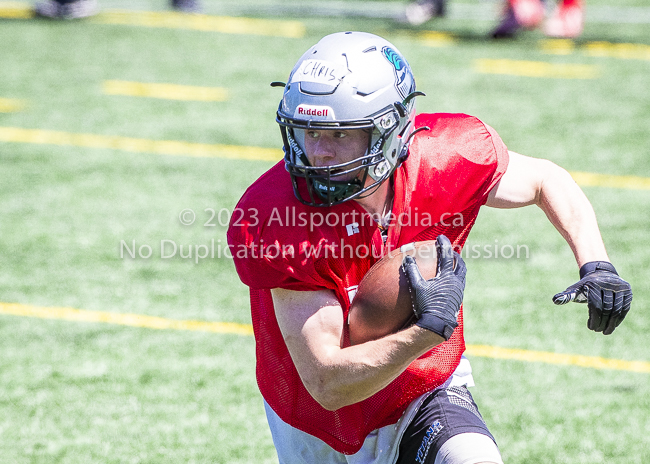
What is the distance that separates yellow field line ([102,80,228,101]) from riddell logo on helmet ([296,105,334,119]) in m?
6.54

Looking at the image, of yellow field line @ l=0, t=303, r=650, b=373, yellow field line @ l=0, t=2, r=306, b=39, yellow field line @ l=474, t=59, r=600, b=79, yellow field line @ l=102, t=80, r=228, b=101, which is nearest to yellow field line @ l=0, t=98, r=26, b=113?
yellow field line @ l=102, t=80, r=228, b=101

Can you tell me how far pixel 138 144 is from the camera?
25.7 ft

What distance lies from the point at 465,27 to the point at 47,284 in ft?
26.9

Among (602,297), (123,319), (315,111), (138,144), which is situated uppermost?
(315,111)

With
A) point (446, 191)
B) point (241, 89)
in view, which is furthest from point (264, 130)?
point (446, 191)

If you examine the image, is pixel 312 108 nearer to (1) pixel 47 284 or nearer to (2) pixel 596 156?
(1) pixel 47 284

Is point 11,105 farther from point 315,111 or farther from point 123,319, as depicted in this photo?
point 315,111

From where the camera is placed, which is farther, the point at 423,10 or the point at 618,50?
the point at 423,10

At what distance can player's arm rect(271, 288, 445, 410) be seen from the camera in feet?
7.86

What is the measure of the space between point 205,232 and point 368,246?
11.9 feet

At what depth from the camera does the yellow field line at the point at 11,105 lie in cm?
860

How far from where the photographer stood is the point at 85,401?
4152 mm

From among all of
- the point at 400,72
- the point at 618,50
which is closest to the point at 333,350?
the point at 400,72

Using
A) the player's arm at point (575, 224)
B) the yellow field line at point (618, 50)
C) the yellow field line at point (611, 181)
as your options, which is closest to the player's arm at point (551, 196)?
the player's arm at point (575, 224)
